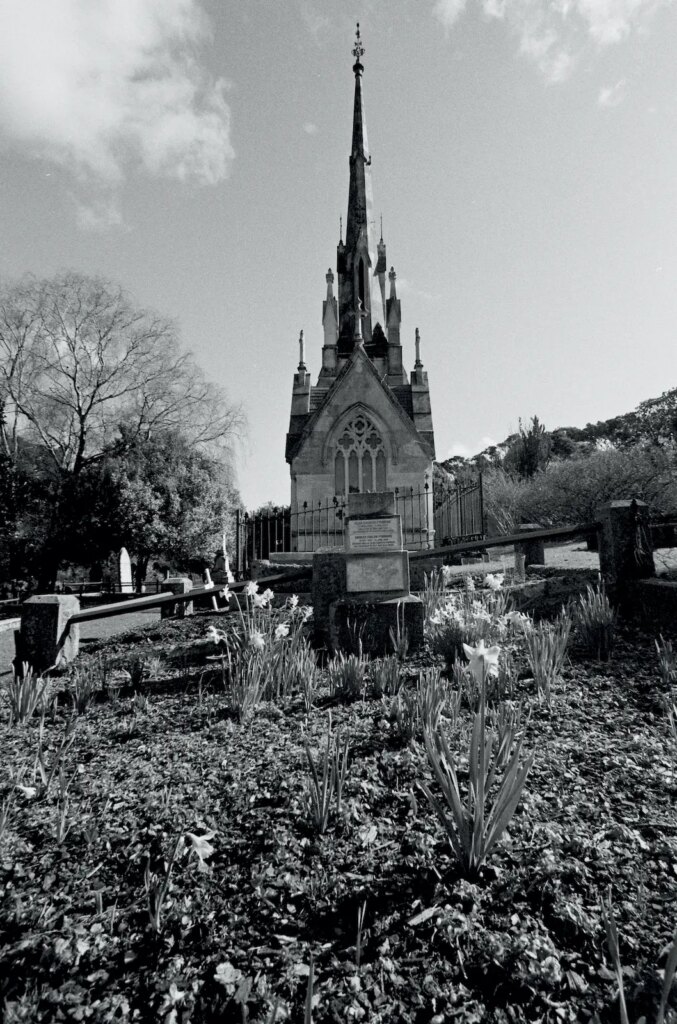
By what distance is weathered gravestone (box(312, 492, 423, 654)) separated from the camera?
17.2 ft

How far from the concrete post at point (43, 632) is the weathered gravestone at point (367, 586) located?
282 cm

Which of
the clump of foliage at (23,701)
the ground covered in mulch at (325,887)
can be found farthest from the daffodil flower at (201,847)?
the clump of foliage at (23,701)

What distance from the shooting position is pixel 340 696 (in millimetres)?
3828

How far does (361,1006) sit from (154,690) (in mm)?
3421

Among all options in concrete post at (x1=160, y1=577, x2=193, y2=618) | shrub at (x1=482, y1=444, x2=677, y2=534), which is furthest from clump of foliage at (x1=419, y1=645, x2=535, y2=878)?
shrub at (x1=482, y1=444, x2=677, y2=534)

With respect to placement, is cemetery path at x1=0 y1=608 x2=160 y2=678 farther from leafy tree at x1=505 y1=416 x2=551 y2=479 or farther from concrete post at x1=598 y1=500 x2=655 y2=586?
leafy tree at x1=505 y1=416 x2=551 y2=479

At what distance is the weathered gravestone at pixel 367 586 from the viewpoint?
206 inches

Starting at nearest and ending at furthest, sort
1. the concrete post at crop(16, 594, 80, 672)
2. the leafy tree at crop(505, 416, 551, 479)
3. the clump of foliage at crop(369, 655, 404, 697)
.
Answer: the clump of foliage at crop(369, 655, 404, 697) < the concrete post at crop(16, 594, 80, 672) < the leafy tree at crop(505, 416, 551, 479)

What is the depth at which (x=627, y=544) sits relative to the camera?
5910 mm

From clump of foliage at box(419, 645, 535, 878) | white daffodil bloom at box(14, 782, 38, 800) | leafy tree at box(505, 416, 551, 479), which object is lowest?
white daffodil bloom at box(14, 782, 38, 800)

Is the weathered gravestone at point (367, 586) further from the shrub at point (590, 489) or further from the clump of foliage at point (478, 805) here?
the shrub at point (590, 489)

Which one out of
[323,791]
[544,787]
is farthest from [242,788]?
[544,787]

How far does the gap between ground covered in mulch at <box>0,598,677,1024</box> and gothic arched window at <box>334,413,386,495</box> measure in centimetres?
1253

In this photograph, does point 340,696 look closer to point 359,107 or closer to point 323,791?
point 323,791
